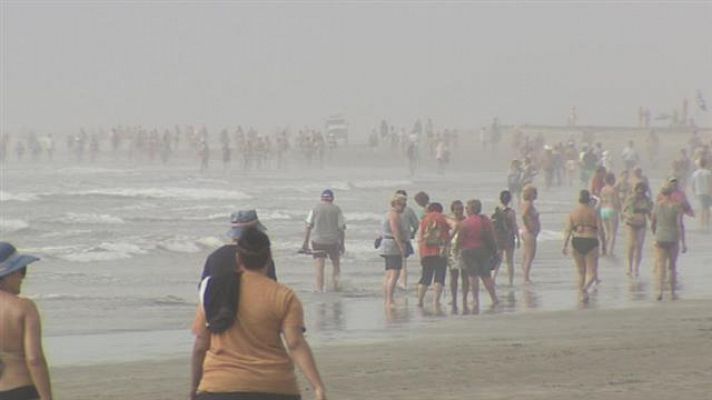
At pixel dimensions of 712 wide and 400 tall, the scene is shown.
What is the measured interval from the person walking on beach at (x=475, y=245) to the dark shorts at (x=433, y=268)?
259 mm

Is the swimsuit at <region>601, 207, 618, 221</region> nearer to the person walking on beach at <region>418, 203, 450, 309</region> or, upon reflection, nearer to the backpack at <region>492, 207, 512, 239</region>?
the backpack at <region>492, 207, 512, 239</region>

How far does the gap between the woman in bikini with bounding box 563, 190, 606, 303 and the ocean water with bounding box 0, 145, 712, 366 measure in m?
0.34

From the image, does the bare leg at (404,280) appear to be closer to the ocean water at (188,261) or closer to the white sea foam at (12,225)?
the ocean water at (188,261)

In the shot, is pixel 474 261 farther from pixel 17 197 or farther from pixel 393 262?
pixel 17 197

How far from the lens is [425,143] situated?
278 feet

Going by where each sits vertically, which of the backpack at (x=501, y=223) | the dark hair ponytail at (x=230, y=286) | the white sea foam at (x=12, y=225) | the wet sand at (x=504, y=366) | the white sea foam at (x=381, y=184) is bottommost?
the white sea foam at (x=381, y=184)

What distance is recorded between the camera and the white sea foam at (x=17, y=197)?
5325 cm

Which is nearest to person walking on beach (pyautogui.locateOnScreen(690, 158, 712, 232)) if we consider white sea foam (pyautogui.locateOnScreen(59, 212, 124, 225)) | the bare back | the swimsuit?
the swimsuit

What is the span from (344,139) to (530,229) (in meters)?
72.4

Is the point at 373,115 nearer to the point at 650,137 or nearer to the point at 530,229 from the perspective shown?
the point at 650,137

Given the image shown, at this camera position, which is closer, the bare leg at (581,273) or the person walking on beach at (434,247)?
the person walking on beach at (434,247)

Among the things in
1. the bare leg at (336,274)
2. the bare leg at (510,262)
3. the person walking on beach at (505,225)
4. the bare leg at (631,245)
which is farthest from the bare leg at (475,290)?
the bare leg at (631,245)

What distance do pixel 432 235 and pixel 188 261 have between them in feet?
33.3

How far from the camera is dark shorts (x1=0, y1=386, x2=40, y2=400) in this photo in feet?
24.2
